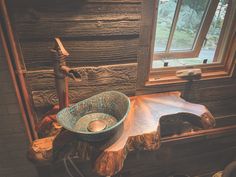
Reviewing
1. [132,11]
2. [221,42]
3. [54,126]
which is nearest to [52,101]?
[54,126]

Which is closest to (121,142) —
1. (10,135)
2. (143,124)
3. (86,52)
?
(143,124)

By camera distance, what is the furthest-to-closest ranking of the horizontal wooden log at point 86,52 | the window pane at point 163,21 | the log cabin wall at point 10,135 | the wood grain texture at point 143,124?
the window pane at point 163,21 → the log cabin wall at point 10,135 → the horizontal wooden log at point 86,52 → the wood grain texture at point 143,124

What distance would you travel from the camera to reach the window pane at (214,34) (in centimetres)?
130

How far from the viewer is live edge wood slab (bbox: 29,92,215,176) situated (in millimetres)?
822

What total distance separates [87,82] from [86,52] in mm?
172

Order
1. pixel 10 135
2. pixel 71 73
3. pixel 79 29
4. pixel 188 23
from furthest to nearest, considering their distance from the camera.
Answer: pixel 188 23 → pixel 10 135 → pixel 79 29 → pixel 71 73

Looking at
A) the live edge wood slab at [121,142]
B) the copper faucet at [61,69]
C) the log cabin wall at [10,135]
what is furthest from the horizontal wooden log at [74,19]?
the live edge wood slab at [121,142]

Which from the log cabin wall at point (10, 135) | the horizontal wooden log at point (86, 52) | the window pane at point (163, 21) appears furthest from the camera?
the window pane at point (163, 21)

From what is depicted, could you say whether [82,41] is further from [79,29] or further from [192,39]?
[192,39]

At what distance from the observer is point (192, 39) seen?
4.74ft

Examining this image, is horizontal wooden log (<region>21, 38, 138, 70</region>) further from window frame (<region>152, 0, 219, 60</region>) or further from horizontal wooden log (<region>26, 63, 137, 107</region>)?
window frame (<region>152, 0, 219, 60</region>)

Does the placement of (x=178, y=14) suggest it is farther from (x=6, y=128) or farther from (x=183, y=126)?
(x=6, y=128)

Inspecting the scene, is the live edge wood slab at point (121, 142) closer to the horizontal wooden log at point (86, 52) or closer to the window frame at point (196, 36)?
the horizontal wooden log at point (86, 52)

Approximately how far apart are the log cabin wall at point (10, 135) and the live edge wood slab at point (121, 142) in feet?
1.10
